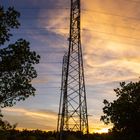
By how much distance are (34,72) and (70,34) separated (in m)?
19.4

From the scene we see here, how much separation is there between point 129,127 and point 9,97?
39555 mm

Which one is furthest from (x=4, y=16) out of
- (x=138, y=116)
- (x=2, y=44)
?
(x=138, y=116)

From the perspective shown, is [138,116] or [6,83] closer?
[6,83]

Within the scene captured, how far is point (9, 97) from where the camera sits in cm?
3206

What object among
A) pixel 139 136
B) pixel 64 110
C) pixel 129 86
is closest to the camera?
pixel 64 110

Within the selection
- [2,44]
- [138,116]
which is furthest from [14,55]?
[138,116]

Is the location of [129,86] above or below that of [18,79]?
above

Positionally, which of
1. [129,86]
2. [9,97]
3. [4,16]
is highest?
[129,86]

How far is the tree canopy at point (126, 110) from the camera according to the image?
68.2 m

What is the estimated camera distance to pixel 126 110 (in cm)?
6925

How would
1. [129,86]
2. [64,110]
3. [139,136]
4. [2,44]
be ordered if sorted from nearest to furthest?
Result: [2,44]
[64,110]
[139,136]
[129,86]

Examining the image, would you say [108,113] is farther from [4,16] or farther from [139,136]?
[4,16]

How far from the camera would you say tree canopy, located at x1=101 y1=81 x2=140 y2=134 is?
6825 centimetres

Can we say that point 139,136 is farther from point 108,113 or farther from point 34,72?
point 34,72
